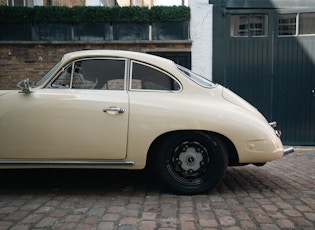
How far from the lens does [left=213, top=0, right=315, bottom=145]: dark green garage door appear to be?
7.84 m

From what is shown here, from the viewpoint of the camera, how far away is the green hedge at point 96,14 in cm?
760

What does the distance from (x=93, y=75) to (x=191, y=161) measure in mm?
1522

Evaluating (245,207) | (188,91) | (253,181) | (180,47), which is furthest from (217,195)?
(180,47)

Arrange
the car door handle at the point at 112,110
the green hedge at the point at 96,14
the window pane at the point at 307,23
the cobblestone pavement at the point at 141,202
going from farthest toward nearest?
the window pane at the point at 307,23
the green hedge at the point at 96,14
the car door handle at the point at 112,110
the cobblestone pavement at the point at 141,202

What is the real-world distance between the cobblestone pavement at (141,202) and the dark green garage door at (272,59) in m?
3.85

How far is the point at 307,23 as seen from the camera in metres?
7.83

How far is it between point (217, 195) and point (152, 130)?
1.05 meters

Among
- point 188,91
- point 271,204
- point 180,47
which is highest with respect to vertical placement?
point 180,47

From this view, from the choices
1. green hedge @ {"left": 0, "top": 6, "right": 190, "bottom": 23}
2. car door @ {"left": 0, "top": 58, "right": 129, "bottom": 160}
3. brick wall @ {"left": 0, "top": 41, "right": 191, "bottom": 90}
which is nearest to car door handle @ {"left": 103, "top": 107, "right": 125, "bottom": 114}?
car door @ {"left": 0, "top": 58, "right": 129, "bottom": 160}

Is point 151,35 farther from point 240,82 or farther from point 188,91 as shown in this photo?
point 188,91


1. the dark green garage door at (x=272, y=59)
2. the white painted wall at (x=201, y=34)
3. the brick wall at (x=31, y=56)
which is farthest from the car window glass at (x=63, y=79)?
the dark green garage door at (x=272, y=59)

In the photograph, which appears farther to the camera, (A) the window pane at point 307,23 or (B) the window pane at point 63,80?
(A) the window pane at point 307,23

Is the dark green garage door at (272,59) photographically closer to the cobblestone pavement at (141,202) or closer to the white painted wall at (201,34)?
the white painted wall at (201,34)

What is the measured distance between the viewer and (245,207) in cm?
298
